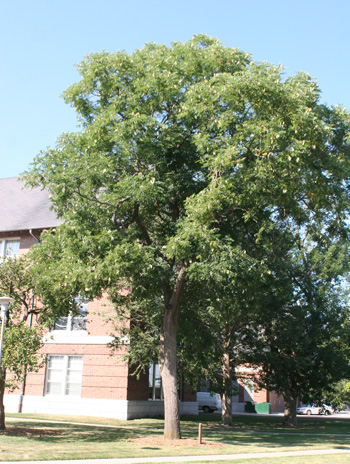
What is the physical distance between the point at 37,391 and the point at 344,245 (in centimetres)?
1888

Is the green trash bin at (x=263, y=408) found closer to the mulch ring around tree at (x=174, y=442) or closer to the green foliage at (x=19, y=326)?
the mulch ring around tree at (x=174, y=442)

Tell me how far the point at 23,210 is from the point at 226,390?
1687 cm

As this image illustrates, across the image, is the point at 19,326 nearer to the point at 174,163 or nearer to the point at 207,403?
the point at 174,163

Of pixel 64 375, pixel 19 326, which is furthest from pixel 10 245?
pixel 19 326

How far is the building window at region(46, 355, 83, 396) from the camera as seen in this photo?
27.8m

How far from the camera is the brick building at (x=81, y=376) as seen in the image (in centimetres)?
2655

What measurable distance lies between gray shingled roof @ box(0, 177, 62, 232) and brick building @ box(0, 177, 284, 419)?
0.08 metres

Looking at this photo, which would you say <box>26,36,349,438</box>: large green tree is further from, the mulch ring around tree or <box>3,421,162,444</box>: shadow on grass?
<box>3,421,162,444</box>: shadow on grass

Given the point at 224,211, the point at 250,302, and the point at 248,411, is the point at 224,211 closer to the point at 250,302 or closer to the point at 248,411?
the point at 250,302

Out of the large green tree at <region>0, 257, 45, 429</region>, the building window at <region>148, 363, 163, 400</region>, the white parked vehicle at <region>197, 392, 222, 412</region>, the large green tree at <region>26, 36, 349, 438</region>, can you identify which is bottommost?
the white parked vehicle at <region>197, 392, 222, 412</region>

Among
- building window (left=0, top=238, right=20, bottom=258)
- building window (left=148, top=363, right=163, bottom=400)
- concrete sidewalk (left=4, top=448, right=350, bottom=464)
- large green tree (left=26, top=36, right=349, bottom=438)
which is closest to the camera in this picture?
concrete sidewalk (left=4, top=448, right=350, bottom=464)

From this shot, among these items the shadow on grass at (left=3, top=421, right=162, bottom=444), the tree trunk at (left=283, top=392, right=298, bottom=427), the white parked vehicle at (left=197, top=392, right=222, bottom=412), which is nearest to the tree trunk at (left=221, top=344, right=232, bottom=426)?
the tree trunk at (left=283, top=392, right=298, bottom=427)

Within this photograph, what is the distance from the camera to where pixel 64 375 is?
2814 centimetres

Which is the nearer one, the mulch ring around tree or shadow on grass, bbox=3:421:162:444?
the mulch ring around tree
